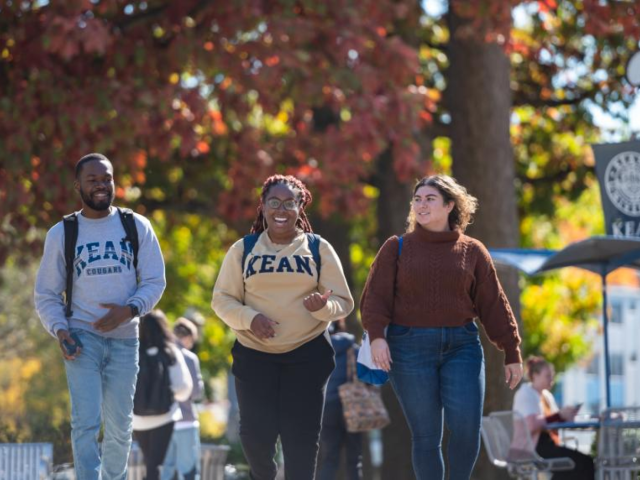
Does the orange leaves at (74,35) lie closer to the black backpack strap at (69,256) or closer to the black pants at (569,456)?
the black pants at (569,456)

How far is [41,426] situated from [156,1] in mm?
4759

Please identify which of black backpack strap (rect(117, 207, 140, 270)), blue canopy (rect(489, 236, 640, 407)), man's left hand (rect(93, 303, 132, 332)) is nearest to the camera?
man's left hand (rect(93, 303, 132, 332))

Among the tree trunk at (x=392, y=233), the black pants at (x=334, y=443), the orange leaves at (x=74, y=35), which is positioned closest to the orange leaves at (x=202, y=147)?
the orange leaves at (x=74, y=35)

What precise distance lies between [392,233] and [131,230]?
9643mm

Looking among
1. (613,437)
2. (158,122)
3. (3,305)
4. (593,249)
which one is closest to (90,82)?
(158,122)

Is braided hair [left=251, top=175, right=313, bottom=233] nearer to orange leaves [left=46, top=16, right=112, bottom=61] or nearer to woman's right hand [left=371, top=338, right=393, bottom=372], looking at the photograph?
woman's right hand [left=371, top=338, right=393, bottom=372]

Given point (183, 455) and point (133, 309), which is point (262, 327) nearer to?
point (133, 309)

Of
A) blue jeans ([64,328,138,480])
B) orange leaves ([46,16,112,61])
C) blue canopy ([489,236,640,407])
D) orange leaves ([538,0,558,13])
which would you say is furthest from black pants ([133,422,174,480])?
orange leaves ([538,0,558,13])

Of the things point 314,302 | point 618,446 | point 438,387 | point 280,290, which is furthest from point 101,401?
point 618,446

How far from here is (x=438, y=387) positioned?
7.20 meters

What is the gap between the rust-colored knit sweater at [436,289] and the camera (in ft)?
23.3

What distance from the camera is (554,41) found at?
18.4 meters

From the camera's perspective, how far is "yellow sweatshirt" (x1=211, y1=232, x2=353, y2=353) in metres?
7.07

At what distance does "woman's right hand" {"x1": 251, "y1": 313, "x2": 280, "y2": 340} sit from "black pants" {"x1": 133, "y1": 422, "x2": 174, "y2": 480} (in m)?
4.21
